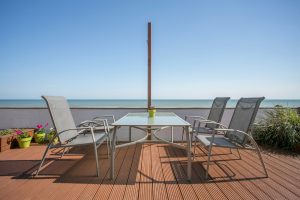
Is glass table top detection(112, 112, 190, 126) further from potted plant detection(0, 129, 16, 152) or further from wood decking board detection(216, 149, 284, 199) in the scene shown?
potted plant detection(0, 129, 16, 152)

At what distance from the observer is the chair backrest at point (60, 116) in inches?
88.8

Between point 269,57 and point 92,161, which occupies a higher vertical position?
point 269,57

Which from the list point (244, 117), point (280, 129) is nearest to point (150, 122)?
point (244, 117)

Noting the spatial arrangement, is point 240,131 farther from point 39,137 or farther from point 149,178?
point 39,137

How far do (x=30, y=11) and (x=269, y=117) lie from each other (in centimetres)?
761

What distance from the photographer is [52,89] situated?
23.5m

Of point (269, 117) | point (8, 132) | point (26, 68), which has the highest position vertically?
point (26, 68)

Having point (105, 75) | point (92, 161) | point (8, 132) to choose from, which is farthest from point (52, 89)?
point (92, 161)

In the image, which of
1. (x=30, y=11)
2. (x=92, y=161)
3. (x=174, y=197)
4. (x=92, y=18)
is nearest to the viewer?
(x=174, y=197)

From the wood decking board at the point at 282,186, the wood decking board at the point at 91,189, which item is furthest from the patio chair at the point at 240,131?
the wood decking board at the point at 91,189

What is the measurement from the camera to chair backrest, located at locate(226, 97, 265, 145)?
2293mm

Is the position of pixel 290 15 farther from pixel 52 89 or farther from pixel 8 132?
pixel 52 89

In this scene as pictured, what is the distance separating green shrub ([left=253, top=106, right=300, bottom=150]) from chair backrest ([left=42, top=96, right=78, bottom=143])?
12.9 ft

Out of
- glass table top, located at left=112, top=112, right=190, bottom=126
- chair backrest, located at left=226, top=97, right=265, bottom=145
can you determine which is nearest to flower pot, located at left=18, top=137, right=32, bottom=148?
glass table top, located at left=112, top=112, right=190, bottom=126
